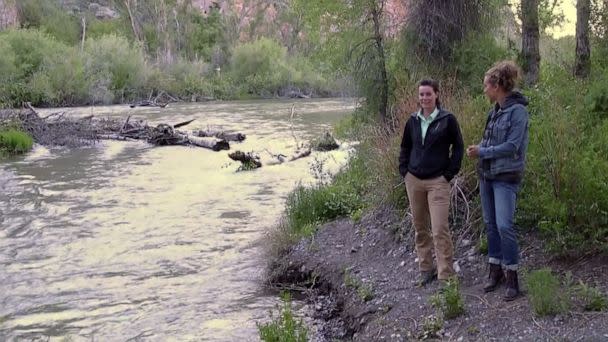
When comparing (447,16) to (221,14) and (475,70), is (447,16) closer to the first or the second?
(475,70)

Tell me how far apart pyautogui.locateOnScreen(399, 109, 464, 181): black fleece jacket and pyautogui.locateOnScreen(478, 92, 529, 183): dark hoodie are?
1.57 feet

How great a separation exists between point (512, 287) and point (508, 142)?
123 cm

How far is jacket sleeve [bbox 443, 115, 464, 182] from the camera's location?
587 cm

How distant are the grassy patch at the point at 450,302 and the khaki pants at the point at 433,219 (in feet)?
1.55

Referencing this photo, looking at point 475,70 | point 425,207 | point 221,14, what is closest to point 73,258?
point 425,207

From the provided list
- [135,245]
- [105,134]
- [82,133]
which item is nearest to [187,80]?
[105,134]

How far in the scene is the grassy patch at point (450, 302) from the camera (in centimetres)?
539

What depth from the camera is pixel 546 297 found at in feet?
16.0

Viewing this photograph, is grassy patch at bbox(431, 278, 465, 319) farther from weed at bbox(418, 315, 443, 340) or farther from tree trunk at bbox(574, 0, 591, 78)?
tree trunk at bbox(574, 0, 591, 78)

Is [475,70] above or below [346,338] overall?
above

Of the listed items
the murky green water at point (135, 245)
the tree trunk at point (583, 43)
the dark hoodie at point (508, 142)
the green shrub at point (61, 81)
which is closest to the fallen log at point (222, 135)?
the murky green water at point (135, 245)

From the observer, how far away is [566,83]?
382 inches

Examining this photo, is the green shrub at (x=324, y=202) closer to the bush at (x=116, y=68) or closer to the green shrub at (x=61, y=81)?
the green shrub at (x=61, y=81)

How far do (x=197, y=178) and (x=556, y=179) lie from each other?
13569 millimetres
